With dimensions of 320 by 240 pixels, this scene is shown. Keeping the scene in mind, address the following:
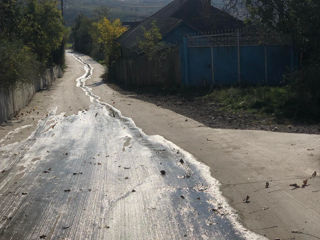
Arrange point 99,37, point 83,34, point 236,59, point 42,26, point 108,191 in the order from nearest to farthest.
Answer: point 108,191 → point 236,59 → point 42,26 → point 99,37 → point 83,34

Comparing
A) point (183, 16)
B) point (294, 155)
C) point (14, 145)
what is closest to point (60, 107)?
point (14, 145)

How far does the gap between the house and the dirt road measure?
12923 mm

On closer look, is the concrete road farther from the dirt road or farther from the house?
the house

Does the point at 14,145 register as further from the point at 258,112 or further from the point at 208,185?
the point at 258,112

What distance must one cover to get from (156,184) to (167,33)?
2621cm

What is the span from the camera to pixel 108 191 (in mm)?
6832

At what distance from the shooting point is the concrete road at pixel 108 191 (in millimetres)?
5328

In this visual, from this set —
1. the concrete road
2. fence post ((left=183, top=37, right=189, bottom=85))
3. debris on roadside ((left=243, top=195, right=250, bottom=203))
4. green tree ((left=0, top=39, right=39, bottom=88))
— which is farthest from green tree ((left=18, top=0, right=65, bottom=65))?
debris on roadside ((left=243, top=195, right=250, bottom=203))

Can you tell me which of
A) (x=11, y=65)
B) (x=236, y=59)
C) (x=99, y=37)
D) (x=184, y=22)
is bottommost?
(x=236, y=59)

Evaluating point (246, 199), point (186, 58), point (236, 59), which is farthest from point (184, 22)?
point (246, 199)

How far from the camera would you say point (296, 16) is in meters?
15.5

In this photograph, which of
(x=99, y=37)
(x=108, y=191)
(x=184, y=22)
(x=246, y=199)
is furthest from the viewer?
(x=99, y=37)

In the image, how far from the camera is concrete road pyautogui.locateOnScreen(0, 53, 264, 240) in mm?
5328

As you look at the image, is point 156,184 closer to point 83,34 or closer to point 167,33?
point 167,33
